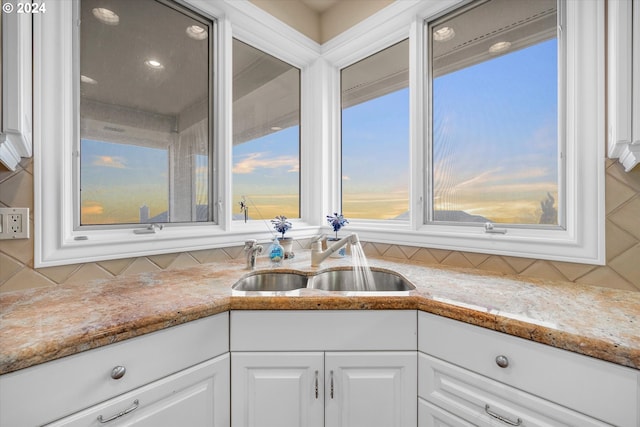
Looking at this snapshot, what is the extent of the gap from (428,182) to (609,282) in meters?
0.93

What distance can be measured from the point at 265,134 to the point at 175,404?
1.68 meters

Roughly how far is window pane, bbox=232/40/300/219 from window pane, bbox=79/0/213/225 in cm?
23

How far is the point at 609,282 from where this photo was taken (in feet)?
3.74

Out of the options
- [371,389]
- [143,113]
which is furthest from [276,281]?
[143,113]

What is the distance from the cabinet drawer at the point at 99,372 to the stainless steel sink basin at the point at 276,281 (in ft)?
1.52

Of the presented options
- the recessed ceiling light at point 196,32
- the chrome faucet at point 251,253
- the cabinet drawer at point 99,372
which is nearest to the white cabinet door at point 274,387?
the cabinet drawer at point 99,372

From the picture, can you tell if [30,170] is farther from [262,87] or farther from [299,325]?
[262,87]

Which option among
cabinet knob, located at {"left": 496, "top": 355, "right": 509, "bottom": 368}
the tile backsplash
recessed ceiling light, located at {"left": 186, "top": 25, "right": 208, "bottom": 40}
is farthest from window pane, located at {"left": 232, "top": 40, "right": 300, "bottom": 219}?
cabinet knob, located at {"left": 496, "top": 355, "right": 509, "bottom": 368}

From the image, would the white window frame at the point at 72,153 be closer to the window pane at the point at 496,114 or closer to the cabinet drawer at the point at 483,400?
the window pane at the point at 496,114

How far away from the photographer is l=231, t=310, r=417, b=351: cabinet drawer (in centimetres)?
106

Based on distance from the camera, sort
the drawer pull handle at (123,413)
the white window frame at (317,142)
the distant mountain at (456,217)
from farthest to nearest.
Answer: the distant mountain at (456,217), the white window frame at (317,142), the drawer pull handle at (123,413)

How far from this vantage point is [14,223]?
107cm

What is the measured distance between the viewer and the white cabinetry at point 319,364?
1058mm

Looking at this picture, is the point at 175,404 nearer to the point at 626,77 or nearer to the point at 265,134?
the point at 265,134
